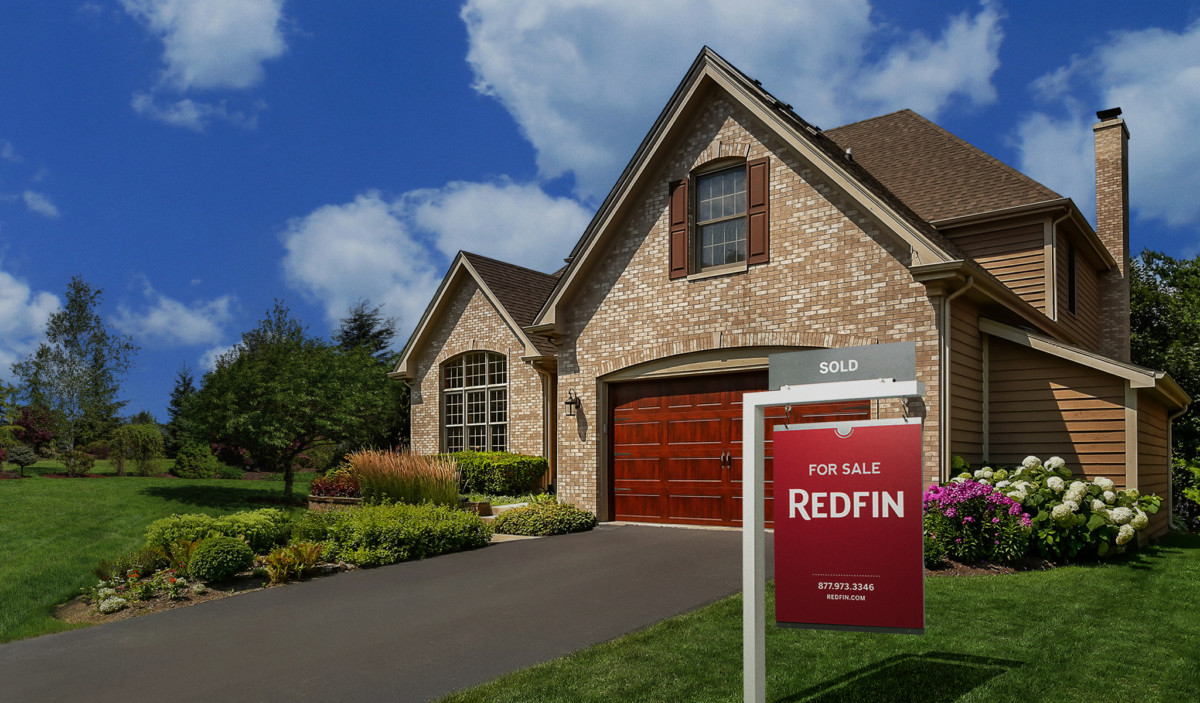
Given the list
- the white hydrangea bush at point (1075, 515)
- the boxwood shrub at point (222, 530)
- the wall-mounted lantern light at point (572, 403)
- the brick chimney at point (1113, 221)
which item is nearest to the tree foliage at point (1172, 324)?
the brick chimney at point (1113, 221)

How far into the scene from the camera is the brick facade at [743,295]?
11664mm

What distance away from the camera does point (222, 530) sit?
11.1 meters

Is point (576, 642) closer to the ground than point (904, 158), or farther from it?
closer to the ground

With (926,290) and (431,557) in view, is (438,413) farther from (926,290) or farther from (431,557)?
(926,290)

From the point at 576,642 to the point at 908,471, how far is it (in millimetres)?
3349

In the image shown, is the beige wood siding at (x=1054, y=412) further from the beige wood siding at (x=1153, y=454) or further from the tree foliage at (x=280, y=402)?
the tree foliage at (x=280, y=402)

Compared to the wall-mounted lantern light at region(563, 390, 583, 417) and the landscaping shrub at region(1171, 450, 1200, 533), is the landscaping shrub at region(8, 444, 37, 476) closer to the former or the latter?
the wall-mounted lantern light at region(563, 390, 583, 417)

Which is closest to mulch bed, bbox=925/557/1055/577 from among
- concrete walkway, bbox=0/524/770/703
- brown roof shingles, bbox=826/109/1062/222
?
concrete walkway, bbox=0/524/770/703

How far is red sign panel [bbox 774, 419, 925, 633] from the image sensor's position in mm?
4797

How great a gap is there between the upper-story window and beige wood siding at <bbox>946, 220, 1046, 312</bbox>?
5.25m

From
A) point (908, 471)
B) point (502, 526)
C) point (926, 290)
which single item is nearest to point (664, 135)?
point (926, 290)


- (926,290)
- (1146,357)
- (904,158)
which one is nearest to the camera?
(926,290)

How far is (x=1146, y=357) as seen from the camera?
81.2 ft

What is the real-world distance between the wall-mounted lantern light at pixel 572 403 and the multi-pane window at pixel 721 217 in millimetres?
3314
